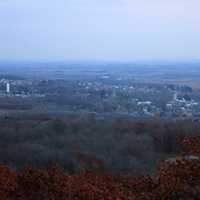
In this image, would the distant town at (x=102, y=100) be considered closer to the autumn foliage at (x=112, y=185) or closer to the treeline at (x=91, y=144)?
the treeline at (x=91, y=144)

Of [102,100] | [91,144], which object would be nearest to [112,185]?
[91,144]

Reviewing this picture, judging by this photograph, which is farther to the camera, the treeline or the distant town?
the distant town

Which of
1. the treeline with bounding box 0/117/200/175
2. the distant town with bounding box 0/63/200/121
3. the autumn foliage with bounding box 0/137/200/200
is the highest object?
the autumn foliage with bounding box 0/137/200/200

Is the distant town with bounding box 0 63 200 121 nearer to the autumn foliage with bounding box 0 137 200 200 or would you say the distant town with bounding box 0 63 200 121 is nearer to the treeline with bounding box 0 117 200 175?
the treeline with bounding box 0 117 200 175

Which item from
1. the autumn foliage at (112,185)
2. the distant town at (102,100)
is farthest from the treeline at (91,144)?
the autumn foliage at (112,185)

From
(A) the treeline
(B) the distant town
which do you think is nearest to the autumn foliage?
(A) the treeline

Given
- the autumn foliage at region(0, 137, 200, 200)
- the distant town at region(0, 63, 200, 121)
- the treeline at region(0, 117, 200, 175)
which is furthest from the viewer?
the distant town at region(0, 63, 200, 121)

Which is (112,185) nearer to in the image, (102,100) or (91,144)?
(91,144)
